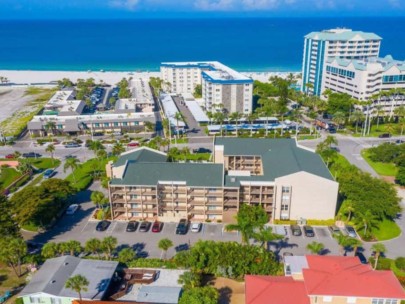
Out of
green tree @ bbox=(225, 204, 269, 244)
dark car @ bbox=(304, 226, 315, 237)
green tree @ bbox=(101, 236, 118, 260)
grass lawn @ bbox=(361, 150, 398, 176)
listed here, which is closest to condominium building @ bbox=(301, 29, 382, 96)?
grass lawn @ bbox=(361, 150, 398, 176)

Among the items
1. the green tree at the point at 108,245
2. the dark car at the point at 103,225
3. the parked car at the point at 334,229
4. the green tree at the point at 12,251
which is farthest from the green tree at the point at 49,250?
the parked car at the point at 334,229

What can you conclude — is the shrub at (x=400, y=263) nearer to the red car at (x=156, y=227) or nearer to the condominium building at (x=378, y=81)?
the red car at (x=156, y=227)

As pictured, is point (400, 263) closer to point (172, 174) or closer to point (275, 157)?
point (275, 157)

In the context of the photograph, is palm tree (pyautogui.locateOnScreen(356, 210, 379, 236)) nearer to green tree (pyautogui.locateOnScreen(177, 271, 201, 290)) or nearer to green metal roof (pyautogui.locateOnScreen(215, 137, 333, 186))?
green metal roof (pyautogui.locateOnScreen(215, 137, 333, 186))

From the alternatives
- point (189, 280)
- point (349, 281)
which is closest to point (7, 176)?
point (189, 280)

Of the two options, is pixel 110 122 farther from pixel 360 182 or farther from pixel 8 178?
pixel 360 182

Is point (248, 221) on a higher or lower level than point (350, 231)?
higher
